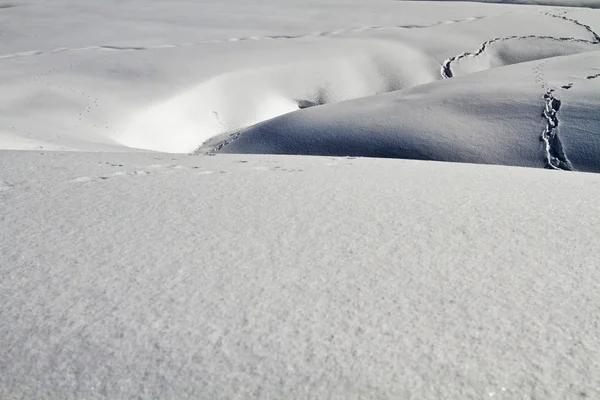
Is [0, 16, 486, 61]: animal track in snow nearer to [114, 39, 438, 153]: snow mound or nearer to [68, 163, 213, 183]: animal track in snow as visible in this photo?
[114, 39, 438, 153]: snow mound

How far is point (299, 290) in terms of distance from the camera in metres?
0.57

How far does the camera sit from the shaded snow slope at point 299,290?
45 cm

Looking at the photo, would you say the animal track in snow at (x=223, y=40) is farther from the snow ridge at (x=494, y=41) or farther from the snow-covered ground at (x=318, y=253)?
the snow-covered ground at (x=318, y=253)

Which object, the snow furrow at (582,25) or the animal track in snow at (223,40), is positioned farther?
the snow furrow at (582,25)

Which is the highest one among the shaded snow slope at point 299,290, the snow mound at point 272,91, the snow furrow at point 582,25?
the snow furrow at point 582,25

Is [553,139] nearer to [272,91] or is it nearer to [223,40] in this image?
[272,91]

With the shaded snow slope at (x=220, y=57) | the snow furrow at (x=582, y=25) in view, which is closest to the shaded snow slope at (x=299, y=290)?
the shaded snow slope at (x=220, y=57)

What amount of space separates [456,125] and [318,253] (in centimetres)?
100

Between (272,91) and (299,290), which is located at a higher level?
(272,91)

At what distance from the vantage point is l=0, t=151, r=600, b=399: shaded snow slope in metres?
0.45

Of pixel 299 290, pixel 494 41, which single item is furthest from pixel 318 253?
pixel 494 41

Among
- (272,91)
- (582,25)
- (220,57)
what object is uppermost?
(582,25)

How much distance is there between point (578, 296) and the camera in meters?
0.54

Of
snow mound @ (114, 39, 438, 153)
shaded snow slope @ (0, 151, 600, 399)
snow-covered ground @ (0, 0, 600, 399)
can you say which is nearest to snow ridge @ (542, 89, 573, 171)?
snow-covered ground @ (0, 0, 600, 399)
